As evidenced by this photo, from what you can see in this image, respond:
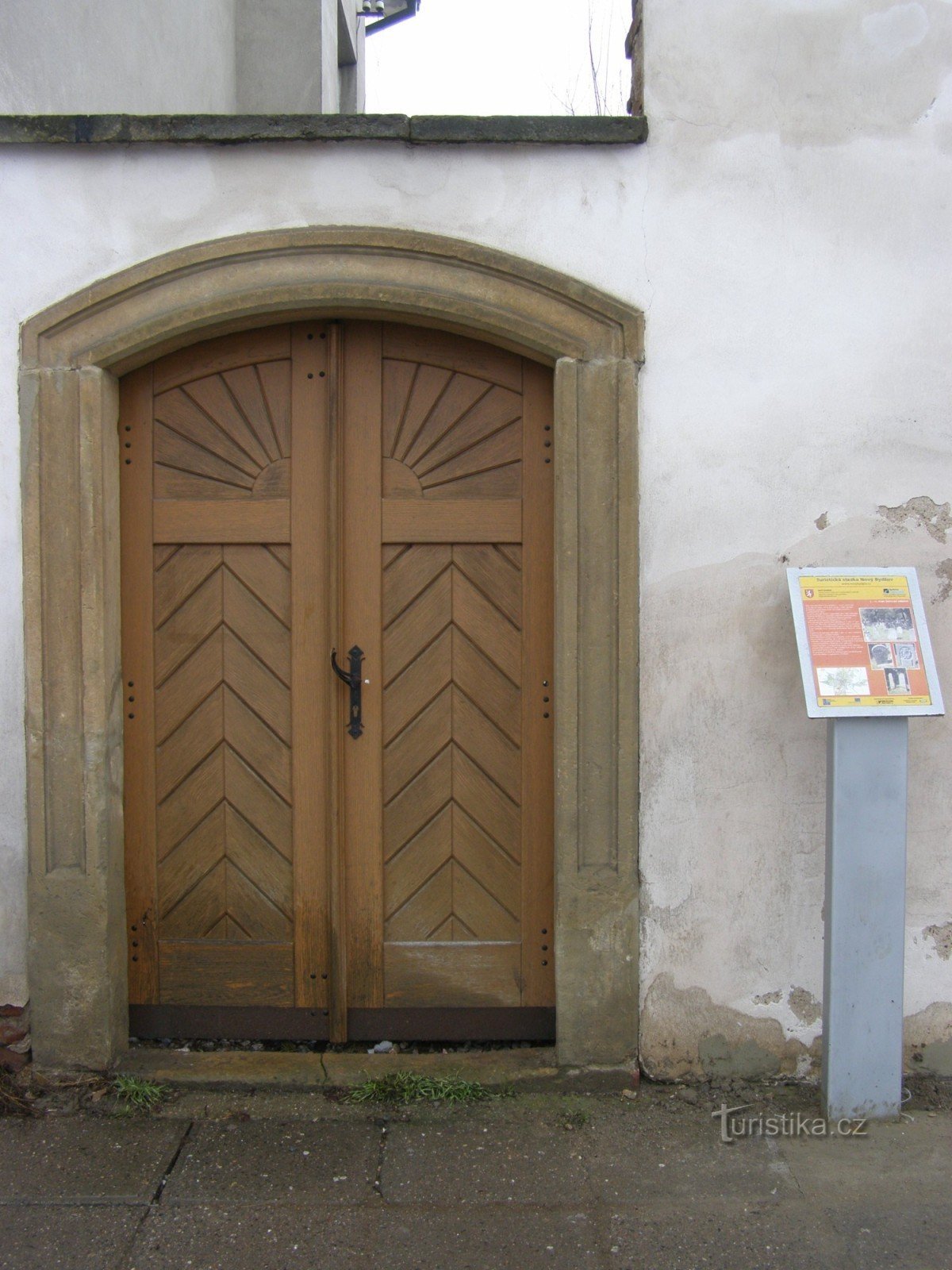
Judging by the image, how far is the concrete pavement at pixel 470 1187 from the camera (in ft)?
9.27

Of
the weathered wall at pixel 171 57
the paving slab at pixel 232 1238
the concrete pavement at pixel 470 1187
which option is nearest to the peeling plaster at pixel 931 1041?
the concrete pavement at pixel 470 1187

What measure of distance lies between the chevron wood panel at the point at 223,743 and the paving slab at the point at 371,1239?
3.49 ft

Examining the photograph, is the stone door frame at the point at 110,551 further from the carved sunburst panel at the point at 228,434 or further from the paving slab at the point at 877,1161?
the paving slab at the point at 877,1161

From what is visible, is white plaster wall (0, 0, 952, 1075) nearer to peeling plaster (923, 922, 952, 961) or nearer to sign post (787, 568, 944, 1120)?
peeling plaster (923, 922, 952, 961)

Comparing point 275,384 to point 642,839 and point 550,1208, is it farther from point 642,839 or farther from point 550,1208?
point 550,1208

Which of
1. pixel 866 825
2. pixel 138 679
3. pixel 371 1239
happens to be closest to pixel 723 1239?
pixel 371 1239

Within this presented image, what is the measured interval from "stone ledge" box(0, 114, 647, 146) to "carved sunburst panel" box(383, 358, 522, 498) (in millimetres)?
751

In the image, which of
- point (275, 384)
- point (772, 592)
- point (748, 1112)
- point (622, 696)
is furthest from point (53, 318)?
point (748, 1112)

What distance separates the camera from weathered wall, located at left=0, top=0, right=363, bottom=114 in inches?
161

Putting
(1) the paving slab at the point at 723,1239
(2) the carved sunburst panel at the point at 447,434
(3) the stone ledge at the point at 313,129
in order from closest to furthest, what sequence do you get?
(1) the paving slab at the point at 723,1239
(3) the stone ledge at the point at 313,129
(2) the carved sunburst panel at the point at 447,434

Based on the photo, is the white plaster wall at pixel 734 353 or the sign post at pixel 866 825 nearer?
the sign post at pixel 866 825

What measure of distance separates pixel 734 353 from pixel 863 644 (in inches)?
41.4

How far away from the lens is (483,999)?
3.84 m

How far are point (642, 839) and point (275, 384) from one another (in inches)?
80.0
